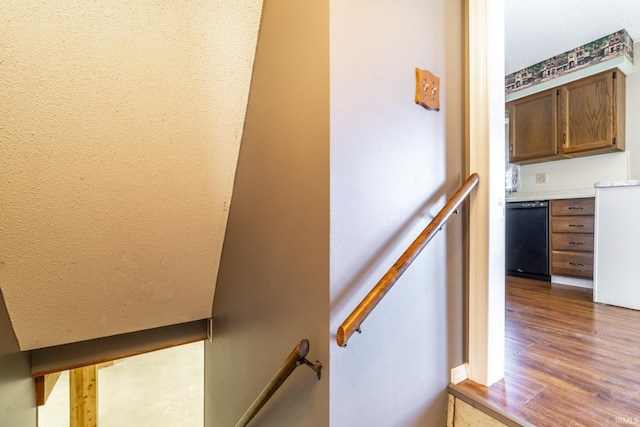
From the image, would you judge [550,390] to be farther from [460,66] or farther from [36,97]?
[36,97]

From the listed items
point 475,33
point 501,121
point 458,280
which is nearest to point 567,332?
point 458,280

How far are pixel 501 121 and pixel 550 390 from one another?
41.5 inches

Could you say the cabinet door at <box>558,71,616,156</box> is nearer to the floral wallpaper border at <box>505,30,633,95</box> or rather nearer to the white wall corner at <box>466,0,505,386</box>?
the floral wallpaper border at <box>505,30,633,95</box>

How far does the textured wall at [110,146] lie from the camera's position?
0.99 m

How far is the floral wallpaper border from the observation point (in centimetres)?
277

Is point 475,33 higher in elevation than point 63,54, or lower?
higher

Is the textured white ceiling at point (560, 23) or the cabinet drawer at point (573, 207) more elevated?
Answer: the textured white ceiling at point (560, 23)

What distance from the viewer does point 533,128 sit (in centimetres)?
334

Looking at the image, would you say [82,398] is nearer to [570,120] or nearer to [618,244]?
A: [618,244]

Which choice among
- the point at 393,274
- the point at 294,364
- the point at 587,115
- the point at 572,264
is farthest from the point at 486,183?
the point at 587,115

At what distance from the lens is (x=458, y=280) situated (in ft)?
3.89

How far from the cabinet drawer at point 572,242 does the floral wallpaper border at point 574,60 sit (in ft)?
5.59

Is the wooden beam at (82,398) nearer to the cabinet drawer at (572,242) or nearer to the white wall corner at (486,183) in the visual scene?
the white wall corner at (486,183)

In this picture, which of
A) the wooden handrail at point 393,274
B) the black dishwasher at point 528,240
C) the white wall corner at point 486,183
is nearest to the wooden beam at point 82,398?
the wooden handrail at point 393,274
